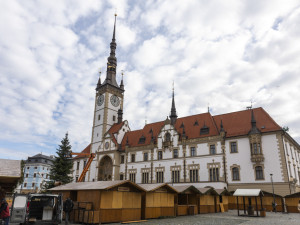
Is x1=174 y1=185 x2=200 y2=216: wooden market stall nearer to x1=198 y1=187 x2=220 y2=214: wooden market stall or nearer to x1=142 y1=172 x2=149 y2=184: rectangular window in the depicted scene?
x1=198 y1=187 x2=220 y2=214: wooden market stall

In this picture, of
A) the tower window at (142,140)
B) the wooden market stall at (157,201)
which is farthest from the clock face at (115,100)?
the wooden market stall at (157,201)

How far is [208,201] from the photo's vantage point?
28.7 metres

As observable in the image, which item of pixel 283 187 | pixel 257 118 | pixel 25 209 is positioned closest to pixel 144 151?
pixel 257 118

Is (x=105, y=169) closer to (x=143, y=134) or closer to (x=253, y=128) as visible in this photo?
(x=143, y=134)

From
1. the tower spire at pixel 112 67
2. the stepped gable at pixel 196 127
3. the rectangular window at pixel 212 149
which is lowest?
the rectangular window at pixel 212 149

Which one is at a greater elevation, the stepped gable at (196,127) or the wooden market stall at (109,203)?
the stepped gable at (196,127)

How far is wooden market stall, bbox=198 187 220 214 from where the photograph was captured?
89.9 feet

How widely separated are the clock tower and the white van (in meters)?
37.5

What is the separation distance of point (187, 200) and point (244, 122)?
704 inches

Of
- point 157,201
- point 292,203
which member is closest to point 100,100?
point 157,201

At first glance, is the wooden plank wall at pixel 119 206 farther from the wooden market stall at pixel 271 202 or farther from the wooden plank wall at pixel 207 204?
the wooden market stall at pixel 271 202

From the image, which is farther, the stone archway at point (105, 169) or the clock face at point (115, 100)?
the clock face at point (115, 100)

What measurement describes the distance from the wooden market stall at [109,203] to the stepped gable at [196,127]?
73.3 ft

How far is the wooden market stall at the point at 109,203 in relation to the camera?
17688mm
